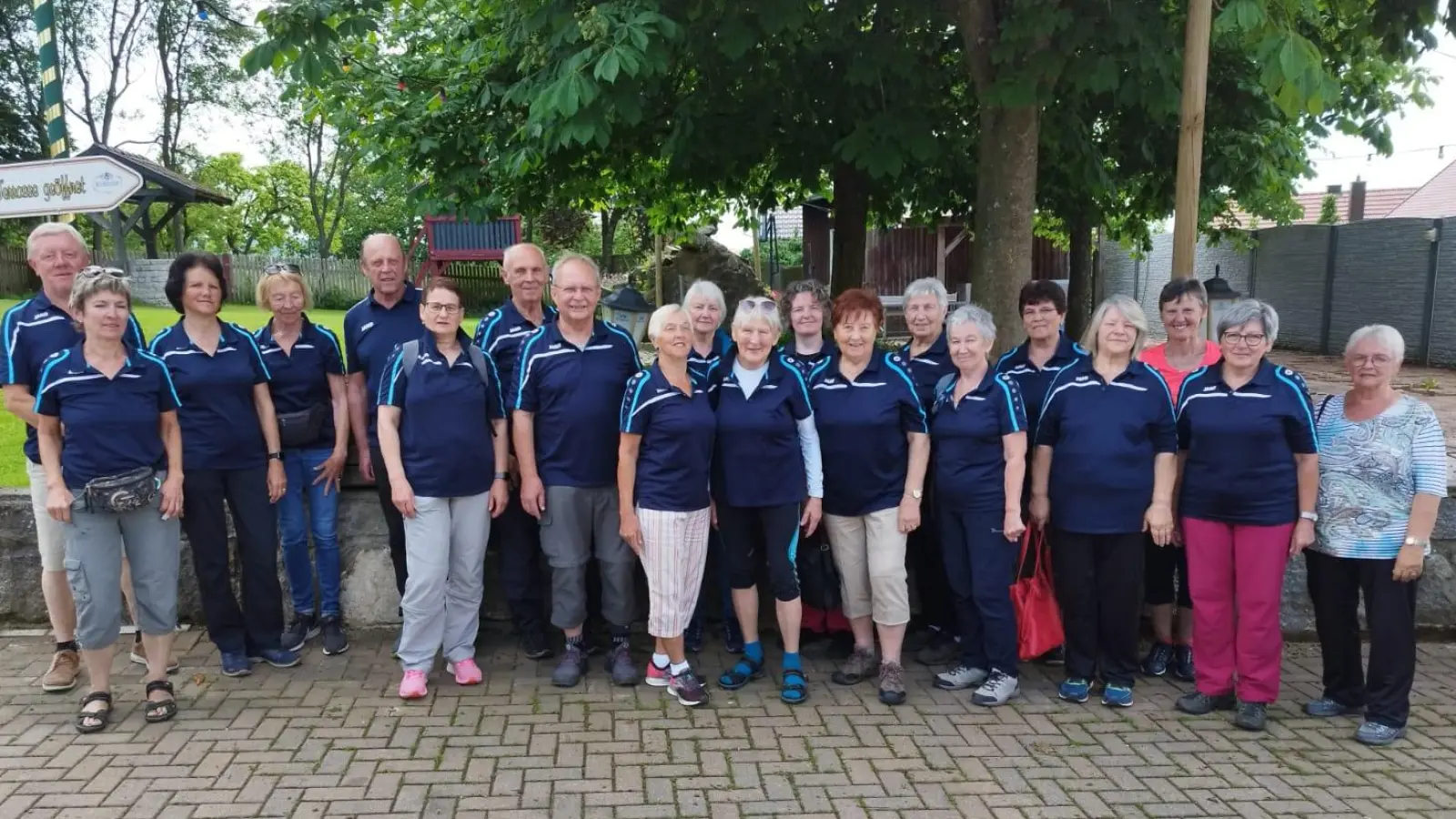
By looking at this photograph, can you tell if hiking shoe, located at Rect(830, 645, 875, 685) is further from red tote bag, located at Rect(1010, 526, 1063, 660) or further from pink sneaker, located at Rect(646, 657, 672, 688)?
pink sneaker, located at Rect(646, 657, 672, 688)

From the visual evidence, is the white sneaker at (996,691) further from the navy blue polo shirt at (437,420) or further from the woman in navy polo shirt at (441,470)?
the navy blue polo shirt at (437,420)

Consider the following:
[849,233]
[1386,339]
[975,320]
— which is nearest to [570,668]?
[975,320]

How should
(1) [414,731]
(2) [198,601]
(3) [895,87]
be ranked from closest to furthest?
1. (1) [414,731]
2. (2) [198,601]
3. (3) [895,87]

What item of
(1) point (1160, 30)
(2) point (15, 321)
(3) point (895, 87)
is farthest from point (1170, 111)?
(2) point (15, 321)

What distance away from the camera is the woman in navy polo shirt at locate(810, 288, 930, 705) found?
4.19 meters

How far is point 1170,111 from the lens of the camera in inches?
228

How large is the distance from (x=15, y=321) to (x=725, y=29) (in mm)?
3729

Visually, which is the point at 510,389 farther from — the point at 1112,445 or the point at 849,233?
the point at 849,233

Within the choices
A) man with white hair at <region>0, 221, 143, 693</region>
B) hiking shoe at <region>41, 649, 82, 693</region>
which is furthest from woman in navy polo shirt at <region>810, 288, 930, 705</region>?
hiking shoe at <region>41, 649, 82, 693</region>

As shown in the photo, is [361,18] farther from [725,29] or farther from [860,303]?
[860,303]

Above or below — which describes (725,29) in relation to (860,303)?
above

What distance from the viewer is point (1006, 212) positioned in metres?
5.97

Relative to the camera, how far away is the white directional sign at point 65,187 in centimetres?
459

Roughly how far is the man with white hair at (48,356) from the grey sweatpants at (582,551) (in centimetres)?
192
